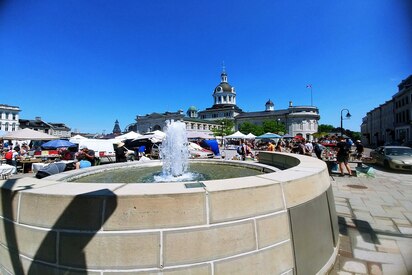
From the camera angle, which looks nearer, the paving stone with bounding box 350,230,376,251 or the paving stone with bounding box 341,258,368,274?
the paving stone with bounding box 341,258,368,274

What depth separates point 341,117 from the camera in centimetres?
2619

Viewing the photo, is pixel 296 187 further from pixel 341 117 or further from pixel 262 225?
pixel 341 117

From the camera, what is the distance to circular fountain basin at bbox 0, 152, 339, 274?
212cm

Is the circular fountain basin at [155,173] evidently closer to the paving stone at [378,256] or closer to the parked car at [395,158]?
the paving stone at [378,256]

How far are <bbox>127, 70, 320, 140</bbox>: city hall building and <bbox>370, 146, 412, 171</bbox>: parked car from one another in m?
74.2

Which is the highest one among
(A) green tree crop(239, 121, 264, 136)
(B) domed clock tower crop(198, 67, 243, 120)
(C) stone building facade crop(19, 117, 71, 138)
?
(B) domed clock tower crop(198, 67, 243, 120)

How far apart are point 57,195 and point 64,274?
799 millimetres

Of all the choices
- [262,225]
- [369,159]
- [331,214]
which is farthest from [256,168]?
[369,159]

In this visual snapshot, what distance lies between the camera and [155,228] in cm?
214

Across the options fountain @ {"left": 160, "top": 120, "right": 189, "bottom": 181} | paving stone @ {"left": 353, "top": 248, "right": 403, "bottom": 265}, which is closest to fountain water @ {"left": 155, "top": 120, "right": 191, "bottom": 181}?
fountain @ {"left": 160, "top": 120, "right": 189, "bottom": 181}

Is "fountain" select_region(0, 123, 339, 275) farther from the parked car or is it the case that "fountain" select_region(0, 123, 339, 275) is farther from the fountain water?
the parked car

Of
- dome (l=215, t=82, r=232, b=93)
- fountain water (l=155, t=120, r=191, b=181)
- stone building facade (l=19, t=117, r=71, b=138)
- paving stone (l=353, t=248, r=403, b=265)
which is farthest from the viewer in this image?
dome (l=215, t=82, r=232, b=93)

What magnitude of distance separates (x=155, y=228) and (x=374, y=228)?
487 centimetres

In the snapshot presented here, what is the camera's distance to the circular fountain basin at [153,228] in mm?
2115
